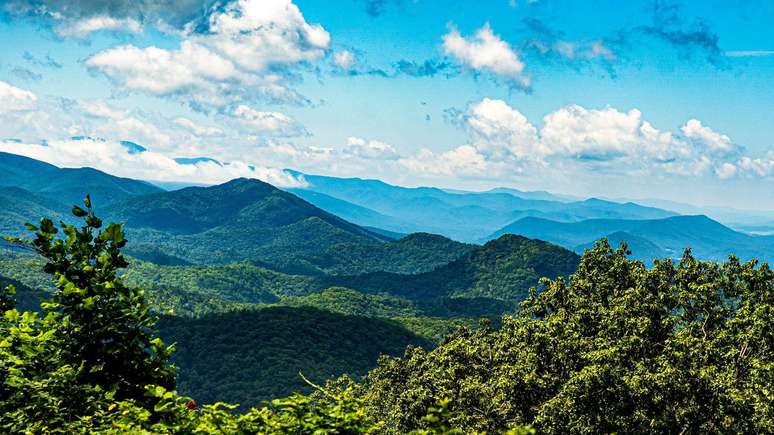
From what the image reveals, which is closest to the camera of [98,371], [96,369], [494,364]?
[96,369]

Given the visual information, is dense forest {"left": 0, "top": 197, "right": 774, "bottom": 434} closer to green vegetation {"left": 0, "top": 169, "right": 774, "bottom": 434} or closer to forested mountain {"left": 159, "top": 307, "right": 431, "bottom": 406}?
green vegetation {"left": 0, "top": 169, "right": 774, "bottom": 434}

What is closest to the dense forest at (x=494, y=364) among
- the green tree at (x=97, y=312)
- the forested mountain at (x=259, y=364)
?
the green tree at (x=97, y=312)

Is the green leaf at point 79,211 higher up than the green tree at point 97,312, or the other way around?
the green leaf at point 79,211

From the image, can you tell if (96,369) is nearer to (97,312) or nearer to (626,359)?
(97,312)

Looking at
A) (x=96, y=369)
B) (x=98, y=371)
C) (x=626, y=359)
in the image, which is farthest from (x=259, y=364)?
(x=96, y=369)

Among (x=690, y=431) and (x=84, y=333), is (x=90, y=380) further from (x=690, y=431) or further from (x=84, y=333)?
(x=690, y=431)

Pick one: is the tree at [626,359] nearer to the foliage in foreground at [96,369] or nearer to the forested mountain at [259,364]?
the foliage in foreground at [96,369]

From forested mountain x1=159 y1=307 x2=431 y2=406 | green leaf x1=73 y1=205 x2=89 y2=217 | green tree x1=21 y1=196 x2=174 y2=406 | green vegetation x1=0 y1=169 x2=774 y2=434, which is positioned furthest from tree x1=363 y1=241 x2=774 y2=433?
forested mountain x1=159 y1=307 x2=431 y2=406
